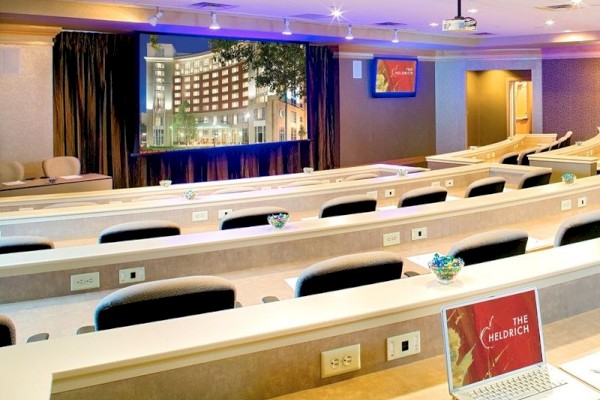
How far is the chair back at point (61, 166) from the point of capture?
Result: 24.6ft

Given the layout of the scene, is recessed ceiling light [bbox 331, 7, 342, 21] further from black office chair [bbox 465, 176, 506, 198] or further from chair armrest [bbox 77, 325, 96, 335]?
chair armrest [bbox 77, 325, 96, 335]

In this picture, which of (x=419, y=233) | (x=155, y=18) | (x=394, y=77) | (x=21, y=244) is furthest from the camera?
(x=394, y=77)

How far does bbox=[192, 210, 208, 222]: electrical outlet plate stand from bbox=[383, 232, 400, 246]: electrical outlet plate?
149cm

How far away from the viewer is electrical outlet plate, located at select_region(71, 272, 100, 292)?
2.71 m

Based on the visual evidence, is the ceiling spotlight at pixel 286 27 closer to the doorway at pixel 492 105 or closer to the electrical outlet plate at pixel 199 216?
the electrical outlet plate at pixel 199 216

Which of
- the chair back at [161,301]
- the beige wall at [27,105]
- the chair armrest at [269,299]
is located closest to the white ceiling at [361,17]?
the beige wall at [27,105]

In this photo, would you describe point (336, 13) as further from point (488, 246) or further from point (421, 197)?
A: point (488, 246)

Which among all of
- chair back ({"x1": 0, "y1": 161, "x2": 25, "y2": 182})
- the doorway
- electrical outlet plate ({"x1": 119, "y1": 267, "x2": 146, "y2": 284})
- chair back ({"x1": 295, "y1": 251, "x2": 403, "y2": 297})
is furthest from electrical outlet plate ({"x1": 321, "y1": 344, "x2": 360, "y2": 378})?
the doorway

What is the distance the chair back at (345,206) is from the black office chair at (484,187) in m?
1.09

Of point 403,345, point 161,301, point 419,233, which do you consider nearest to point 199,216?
point 419,233

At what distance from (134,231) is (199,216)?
116 cm

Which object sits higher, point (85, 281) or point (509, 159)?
point (509, 159)

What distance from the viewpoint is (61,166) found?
764cm

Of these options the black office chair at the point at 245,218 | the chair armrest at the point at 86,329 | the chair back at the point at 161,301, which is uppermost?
the black office chair at the point at 245,218
